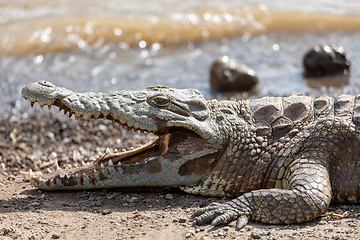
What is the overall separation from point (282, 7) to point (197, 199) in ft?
37.3

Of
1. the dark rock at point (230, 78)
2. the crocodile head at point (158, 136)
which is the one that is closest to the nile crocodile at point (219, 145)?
the crocodile head at point (158, 136)

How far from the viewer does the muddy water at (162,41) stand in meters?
9.53

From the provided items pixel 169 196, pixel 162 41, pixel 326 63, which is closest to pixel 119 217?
pixel 169 196

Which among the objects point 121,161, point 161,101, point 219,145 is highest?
point 161,101

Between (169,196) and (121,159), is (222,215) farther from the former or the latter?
(121,159)

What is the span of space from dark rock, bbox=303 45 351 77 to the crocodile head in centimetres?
535

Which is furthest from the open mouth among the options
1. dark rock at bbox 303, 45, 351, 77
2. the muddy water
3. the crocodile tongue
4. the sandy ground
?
dark rock at bbox 303, 45, 351, 77

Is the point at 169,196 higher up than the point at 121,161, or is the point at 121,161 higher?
the point at 121,161

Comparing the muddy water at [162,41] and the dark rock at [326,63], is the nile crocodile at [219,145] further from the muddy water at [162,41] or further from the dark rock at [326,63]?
the dark rock at [326,63]

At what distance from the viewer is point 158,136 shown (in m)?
4.76

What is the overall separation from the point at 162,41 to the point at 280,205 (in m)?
8.32

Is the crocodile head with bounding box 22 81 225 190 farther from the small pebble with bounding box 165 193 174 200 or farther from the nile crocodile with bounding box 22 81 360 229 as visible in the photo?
the small pebble with bounding box 165 193 174 200

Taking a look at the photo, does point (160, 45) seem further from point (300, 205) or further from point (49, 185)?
point (300, 205)

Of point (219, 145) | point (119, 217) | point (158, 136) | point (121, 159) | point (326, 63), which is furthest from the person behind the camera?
point (326, 63)
